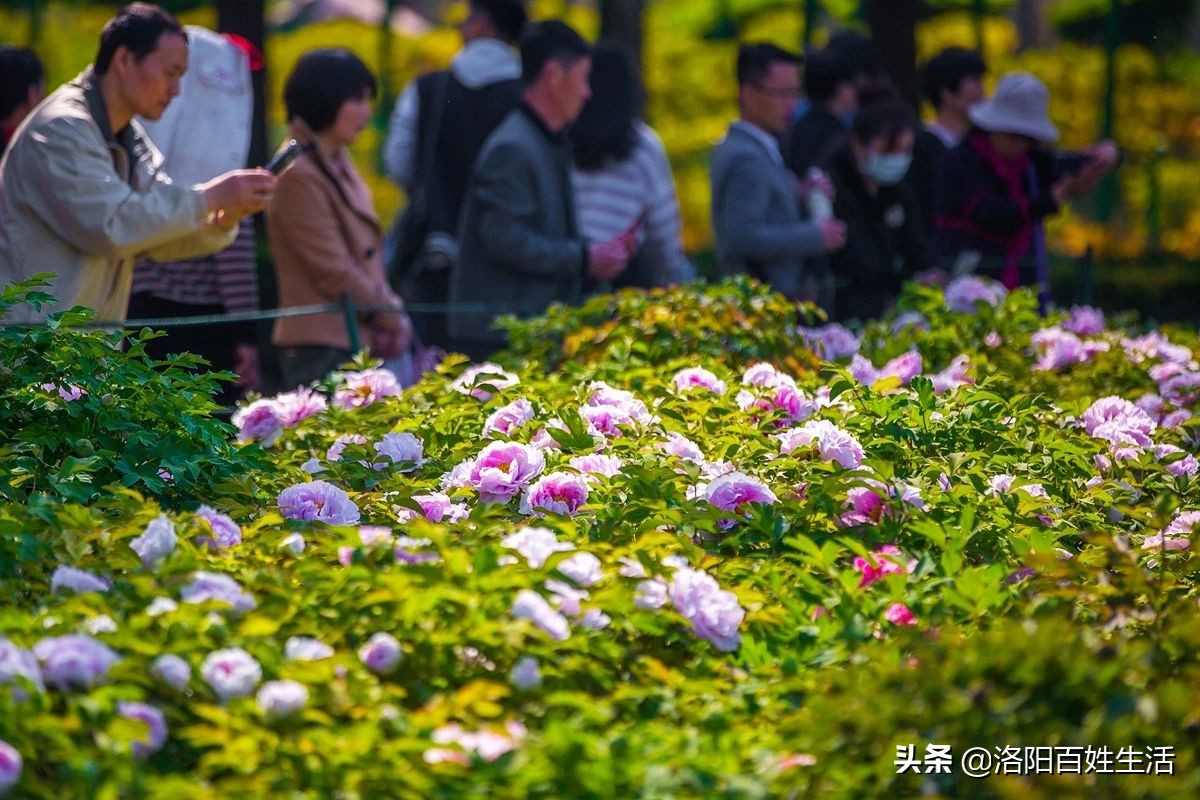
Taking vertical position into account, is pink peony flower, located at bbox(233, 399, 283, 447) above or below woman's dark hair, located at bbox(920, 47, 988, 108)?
below

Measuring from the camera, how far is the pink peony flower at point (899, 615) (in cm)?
292

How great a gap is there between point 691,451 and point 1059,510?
2.43ft

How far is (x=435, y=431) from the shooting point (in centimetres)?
418

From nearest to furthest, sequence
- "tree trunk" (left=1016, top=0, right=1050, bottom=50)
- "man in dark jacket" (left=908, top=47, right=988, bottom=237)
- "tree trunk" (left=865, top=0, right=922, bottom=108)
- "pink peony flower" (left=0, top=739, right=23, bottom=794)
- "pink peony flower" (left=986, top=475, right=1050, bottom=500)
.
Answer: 1. "pink peony flower" (left=0, top=739, right=23, bottom=794)
2. "pink peony flower" (left=986, top=475, right=1050, bottom=500)
3. "man in dark jacket" (left=908, top=47, right=988, bottom=237)
4. "tree trunk" (left=865, top=0, right=922, bottom=108)
5. "tree trunk" (left=1016, top=0, right=1050, bottom=50)

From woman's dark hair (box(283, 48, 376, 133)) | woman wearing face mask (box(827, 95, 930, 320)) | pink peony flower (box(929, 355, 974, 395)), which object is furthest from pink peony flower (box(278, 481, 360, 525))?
woman wearing face mask (box(827, 95, 930, 320))

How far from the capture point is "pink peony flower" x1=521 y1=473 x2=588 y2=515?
347cm

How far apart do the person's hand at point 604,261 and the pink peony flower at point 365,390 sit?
7.06ft

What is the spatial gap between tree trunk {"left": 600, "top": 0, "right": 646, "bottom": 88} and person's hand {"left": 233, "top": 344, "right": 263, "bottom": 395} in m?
7.56

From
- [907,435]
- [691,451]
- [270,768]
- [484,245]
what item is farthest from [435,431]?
[484,245]

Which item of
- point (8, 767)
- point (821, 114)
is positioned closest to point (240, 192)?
point (8, 767)

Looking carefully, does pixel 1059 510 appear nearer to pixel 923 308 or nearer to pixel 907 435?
pixel 907 435

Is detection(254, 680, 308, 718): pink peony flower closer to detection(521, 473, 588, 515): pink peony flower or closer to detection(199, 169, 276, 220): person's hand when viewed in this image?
detection(521, 473, 588, 515): pink peony flower

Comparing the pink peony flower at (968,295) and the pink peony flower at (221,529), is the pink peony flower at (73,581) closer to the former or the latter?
the pink peony flower at (221,529)

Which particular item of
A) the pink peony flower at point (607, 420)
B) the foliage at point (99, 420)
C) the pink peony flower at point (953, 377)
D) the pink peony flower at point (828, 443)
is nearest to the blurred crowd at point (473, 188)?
the foliage at point (99, 420)
